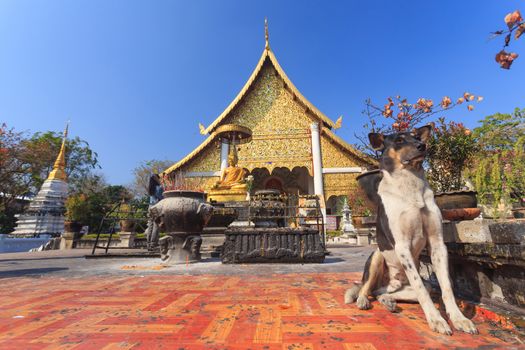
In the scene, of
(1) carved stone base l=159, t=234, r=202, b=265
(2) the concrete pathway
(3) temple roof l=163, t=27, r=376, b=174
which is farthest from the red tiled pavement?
(3) temple roof l=163, t=27, r=376, b=174

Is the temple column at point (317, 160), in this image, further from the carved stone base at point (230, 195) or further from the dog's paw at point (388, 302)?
the dog's paw at point (388, 302)

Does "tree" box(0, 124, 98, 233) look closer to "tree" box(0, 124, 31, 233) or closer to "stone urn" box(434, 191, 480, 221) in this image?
"tree" box(0, 124, 31, 233)

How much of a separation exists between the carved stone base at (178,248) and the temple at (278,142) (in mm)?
9372

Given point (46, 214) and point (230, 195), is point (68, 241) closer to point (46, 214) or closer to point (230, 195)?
point (46, 214)

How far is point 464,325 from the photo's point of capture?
1312 mm

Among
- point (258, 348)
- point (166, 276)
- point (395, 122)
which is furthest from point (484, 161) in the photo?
point (166, 276)

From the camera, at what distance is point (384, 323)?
1.47m

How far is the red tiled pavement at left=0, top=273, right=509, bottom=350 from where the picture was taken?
1.25 meters

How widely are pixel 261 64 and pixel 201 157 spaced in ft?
21.3

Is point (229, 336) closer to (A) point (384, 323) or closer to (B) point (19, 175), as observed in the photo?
(A) point (384, 323)

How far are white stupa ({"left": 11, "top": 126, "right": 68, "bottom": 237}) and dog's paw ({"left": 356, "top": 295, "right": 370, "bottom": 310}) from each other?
15.5m

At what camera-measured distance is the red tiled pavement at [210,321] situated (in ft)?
4.10

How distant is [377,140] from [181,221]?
11.1 ft

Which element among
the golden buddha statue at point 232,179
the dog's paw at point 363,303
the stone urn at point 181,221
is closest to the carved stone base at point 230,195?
the golden buddha statue at point 232,179
